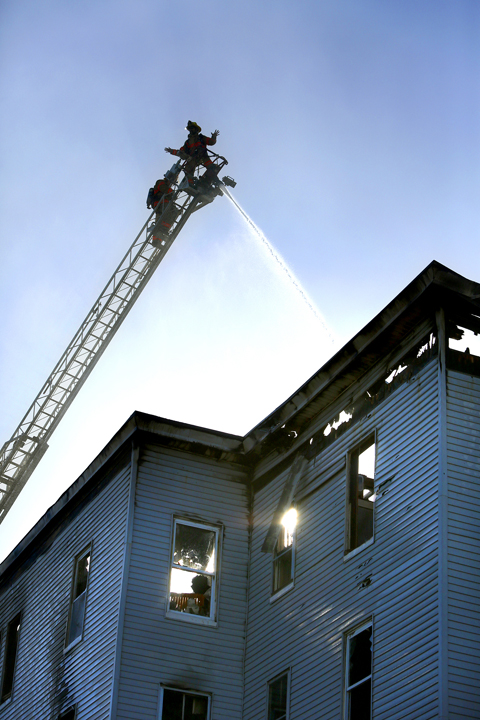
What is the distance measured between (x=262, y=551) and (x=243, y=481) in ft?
7.44

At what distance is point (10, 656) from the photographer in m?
30.6

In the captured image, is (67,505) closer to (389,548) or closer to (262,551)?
(262,551)

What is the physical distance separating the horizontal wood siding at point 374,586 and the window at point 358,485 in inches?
8.7

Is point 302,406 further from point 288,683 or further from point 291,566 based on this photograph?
→ point 288,683

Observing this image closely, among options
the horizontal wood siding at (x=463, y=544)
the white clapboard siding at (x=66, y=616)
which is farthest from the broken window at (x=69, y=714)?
the horizontal wood siding at (x=463, y=544)

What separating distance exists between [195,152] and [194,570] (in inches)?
1250

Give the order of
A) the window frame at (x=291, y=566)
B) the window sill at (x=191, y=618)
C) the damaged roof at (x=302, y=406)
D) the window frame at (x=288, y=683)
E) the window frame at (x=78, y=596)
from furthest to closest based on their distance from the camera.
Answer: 1. the window frame at (x=78, y=596)
2. the window sill at (x=191, y=618)
3. the window frame at (x=291, y=566)
4. the window frame at (x=288, y=683)
5. the damaged roof at (x=302, y=406)

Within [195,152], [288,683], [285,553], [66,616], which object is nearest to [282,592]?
[285,553]

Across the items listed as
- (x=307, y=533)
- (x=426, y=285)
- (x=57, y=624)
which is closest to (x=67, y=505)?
(x=57, y=624)

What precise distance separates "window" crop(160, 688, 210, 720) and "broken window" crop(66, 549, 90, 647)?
3.41 metres

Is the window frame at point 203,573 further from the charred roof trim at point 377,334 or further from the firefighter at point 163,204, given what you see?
the firefighter at point 163,204

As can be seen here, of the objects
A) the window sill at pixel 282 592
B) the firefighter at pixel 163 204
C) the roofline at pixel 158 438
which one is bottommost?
the window sill at pixel 282 592

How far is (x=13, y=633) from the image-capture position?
3094cm

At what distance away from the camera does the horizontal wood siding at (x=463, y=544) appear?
16.5 meters
